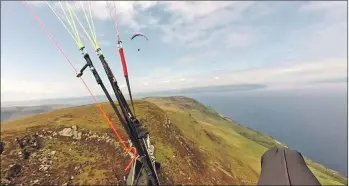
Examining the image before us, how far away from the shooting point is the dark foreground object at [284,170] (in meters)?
2.99

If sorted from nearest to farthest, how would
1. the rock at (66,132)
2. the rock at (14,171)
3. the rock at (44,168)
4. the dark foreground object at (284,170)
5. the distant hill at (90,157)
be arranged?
the dark foreground object at (284,170) < the rock at (14,171) < the distant hill at (90,157) < the rock at (44,168) < the rock at (66,132)

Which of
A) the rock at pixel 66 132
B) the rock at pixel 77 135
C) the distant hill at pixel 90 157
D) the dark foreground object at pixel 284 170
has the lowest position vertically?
the distant hill at pixel 90 157

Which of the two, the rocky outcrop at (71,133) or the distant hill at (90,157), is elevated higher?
the rocky outcrop at (71,133)

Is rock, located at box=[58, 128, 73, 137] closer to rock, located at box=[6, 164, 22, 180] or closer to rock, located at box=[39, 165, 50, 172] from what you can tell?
rock, located at box=[39, 165, 50, 172]

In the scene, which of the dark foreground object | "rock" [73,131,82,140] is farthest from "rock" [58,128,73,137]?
the dark foreground object

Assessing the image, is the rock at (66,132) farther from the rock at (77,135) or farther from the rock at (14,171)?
Answer: the rock at (14,171)

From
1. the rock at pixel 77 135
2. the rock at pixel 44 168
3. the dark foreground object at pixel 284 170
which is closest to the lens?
the dark foreground object at pixel 284 170

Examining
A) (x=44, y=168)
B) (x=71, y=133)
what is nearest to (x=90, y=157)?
(x=44, y=168)

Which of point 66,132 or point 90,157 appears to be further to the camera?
point 66,132

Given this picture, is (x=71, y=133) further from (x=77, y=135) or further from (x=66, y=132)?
(x=77, y=135)

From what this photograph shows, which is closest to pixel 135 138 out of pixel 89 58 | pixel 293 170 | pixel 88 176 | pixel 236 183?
pixel 89 58

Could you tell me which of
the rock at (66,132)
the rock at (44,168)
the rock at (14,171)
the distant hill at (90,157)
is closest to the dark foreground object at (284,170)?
the distant hill at (90,157)

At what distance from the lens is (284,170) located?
3174mm

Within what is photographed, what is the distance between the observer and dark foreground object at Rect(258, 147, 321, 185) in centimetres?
299
